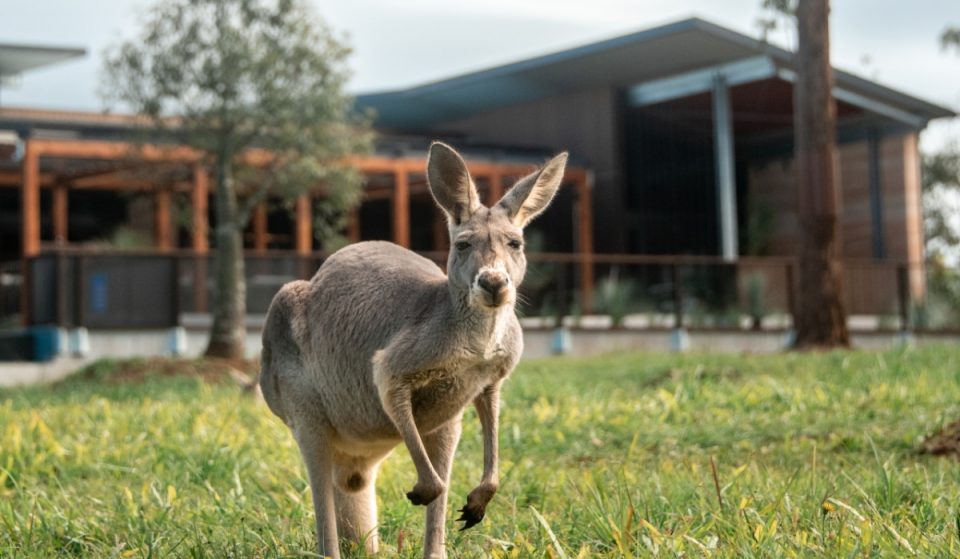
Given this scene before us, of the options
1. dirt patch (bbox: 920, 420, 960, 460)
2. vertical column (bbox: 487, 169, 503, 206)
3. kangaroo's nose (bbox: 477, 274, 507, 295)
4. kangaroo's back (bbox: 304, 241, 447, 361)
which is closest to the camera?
kangaroo's nose (bbox: 477, 274, 507, 295)

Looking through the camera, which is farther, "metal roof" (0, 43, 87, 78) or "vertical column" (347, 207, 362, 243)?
"vertical column" (347, 207, 362, 243)

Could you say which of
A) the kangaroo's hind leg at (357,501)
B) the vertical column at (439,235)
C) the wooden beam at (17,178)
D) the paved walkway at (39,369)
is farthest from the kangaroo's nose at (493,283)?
the vertical column at (439,235)

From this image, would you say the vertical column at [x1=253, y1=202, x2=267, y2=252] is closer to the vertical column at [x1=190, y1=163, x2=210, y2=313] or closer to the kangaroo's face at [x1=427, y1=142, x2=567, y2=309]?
the vertical column at [x1=190, y1=163, x2=210, y2=313]

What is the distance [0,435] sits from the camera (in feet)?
27.4

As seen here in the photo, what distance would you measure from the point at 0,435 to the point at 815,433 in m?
5.22

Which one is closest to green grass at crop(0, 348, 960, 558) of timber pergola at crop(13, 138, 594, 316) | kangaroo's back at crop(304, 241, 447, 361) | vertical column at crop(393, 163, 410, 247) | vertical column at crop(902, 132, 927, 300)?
kangaroo's back at crop(304, 241, 447, 361)

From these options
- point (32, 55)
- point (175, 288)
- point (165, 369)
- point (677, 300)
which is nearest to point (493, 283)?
point (165, 369)

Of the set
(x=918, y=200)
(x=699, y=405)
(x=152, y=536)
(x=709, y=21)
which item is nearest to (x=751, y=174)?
(x=918, y=200)

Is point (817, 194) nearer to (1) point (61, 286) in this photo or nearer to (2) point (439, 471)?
(1) point (61, 286)

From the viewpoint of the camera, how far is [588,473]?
5898mm

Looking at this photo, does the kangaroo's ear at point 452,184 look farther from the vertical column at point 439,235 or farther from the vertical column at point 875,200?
the vertical column at point 875,200

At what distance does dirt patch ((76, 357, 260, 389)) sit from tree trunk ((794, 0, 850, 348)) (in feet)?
22.0

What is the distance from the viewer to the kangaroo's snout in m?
3.50

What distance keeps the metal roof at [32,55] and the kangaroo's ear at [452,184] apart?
65.1 feet
